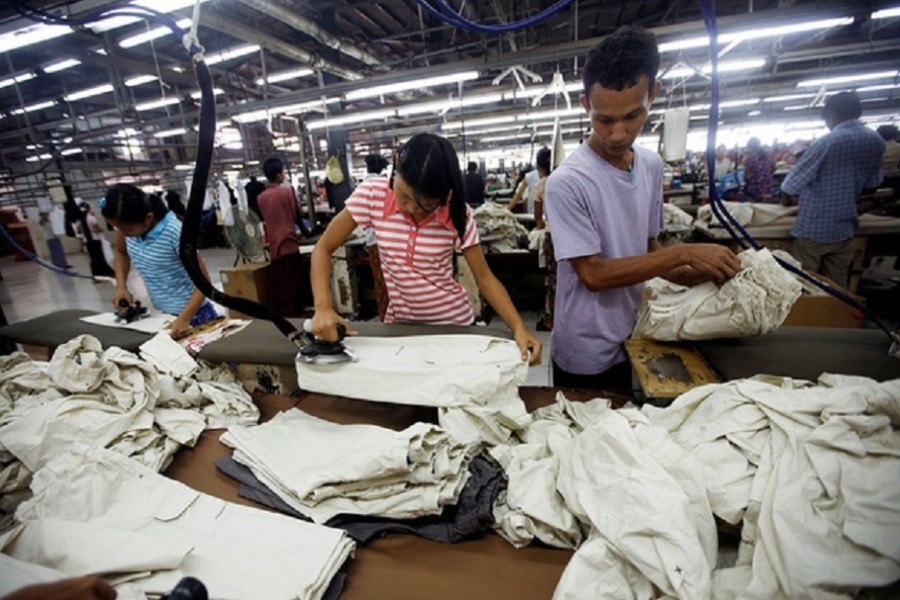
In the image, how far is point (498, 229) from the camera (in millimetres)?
5027

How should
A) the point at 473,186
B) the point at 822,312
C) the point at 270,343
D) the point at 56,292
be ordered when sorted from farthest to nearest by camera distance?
the point at 56,292
the point at 473,186
the point at 822,312
the point at 270,343

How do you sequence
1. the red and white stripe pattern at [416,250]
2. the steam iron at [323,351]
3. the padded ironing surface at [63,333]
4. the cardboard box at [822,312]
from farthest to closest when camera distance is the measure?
the cardboard box at [822,312]
the padded ironing surface at [63,333]
the red and white stripe pattern at [416,250]
the steam iron at [323,351]

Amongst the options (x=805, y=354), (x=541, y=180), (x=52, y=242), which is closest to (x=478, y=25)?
(x=805, y=354)

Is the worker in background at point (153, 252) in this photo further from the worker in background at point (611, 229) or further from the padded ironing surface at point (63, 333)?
the worker in background at point (611, 229)

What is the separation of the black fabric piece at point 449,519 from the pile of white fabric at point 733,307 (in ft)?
2.50

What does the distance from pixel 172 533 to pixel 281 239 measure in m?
4.42

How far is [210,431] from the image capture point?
130 centimetres

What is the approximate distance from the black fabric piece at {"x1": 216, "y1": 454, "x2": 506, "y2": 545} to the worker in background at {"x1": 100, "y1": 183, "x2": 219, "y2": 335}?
1.39 meters

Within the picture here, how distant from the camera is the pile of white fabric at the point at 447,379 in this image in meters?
1.11

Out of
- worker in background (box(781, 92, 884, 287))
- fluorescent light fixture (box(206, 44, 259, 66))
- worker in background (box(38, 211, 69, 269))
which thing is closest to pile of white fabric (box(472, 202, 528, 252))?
worker in background (box(781, 92, 884, 287))

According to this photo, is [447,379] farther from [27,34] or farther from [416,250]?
[27,34]

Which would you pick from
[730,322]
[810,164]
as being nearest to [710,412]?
[730,322]

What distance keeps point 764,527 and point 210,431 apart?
1.41m

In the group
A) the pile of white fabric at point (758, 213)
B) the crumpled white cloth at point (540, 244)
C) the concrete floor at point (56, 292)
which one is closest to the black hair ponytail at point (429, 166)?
the concrete floor at point (56, 292)
